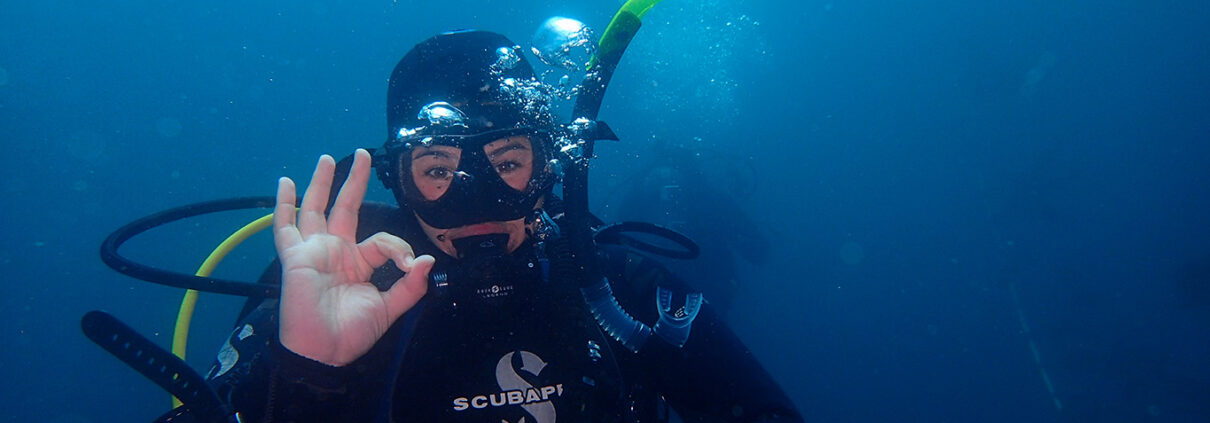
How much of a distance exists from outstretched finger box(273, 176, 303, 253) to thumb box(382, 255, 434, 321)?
0.41 meters

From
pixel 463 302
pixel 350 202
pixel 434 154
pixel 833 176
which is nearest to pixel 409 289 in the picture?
pixel 463 302

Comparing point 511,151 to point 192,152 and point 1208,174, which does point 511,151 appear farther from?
point 1208,174

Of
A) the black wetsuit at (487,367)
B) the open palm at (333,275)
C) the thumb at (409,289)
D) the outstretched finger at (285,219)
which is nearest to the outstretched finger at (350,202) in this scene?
the open palm at (333,275)

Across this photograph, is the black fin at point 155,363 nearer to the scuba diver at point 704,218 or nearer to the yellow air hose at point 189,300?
the yellow air hose at point 189,300

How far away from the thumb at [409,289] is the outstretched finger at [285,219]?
1.34 feet

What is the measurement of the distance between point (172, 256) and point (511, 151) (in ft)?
Answer: 76.3

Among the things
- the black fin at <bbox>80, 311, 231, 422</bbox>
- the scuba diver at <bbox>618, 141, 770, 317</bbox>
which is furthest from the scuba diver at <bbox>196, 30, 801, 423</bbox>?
the scuba diver at <bbox>618, 141, 770, 317</bbox>

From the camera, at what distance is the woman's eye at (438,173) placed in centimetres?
250

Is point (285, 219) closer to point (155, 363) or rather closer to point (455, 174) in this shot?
point (155, 363)

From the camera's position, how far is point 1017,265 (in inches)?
930

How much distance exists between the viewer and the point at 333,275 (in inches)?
76.5

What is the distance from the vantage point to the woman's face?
8.13 feet

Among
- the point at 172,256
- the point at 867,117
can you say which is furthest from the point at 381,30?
the point at 867,117

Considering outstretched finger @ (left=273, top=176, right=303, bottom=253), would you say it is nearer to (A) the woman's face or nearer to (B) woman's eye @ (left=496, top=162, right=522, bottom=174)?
(A) the woman's face
